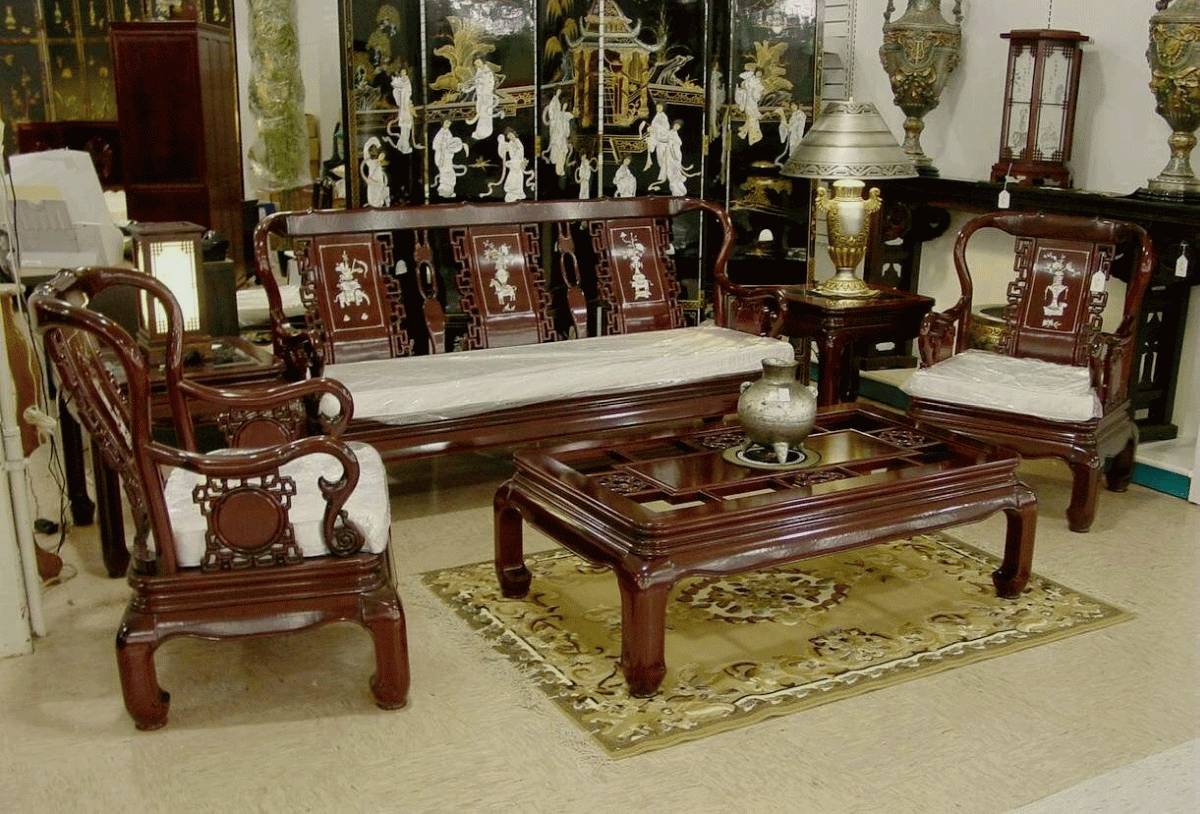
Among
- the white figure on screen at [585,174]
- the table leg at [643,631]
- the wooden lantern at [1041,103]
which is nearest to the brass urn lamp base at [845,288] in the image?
the wooden lantern at [1041,103]

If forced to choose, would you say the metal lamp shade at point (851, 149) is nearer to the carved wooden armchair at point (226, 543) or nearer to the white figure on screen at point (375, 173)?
the white figure on screen at point (375, 173)

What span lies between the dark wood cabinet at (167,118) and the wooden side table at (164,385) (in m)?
3.54

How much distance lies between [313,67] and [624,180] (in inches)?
134

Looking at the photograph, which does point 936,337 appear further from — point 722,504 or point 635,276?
point 722,504

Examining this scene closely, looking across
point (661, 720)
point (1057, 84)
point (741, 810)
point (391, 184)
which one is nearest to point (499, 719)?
point (661, 720)

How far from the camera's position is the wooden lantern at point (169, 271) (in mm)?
3756

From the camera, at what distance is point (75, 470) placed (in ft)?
13.0

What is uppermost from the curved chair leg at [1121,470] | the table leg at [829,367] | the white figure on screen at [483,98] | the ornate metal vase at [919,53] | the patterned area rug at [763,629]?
the ornate metal vase at [919,53]

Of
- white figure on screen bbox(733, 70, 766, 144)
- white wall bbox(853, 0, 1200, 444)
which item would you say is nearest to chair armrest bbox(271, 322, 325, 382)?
white figure on screen bbox(733, 70, 766, 144)

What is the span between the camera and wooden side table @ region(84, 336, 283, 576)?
355 centimetres

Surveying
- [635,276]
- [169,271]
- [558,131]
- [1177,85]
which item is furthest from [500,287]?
[1177,85]

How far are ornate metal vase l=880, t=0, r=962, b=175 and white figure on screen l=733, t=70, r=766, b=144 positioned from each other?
54cm

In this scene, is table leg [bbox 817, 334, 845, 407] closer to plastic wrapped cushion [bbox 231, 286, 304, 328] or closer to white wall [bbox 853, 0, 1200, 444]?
white wall [bbox 853, 0, 1200, 444]

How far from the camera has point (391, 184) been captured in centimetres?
485
